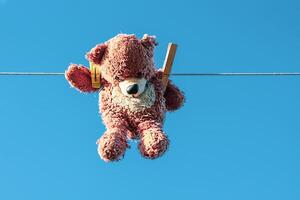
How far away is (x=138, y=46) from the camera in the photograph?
12.8 ft

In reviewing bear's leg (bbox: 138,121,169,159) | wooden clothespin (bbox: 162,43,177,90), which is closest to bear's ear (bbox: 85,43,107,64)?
wooden clothespin (bbox: 162,43,177,90)

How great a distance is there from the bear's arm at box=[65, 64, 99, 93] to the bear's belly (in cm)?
25

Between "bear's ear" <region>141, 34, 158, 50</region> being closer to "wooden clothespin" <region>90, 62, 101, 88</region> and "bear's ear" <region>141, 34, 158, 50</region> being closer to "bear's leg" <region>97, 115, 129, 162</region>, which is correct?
"wooden clothespin" <region>90, 62, 101, 88</region>

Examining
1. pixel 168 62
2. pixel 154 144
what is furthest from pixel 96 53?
pixel 154 144

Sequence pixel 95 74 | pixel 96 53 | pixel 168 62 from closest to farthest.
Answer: pixel 96 53 < pixel 95 74 < pixel 168 62

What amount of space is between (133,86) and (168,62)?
392 millimetres

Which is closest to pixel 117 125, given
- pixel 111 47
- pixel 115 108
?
pixel 115 108

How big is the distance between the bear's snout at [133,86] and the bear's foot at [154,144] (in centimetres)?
27

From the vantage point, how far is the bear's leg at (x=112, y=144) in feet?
11.5

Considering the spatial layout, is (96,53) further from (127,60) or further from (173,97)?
(173,97)

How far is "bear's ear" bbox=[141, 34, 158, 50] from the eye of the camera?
13.0ft

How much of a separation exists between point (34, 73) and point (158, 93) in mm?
738

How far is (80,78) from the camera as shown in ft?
13.6

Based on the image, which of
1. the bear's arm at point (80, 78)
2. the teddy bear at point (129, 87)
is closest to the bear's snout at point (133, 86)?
the teddy bear at point (129, 87)
